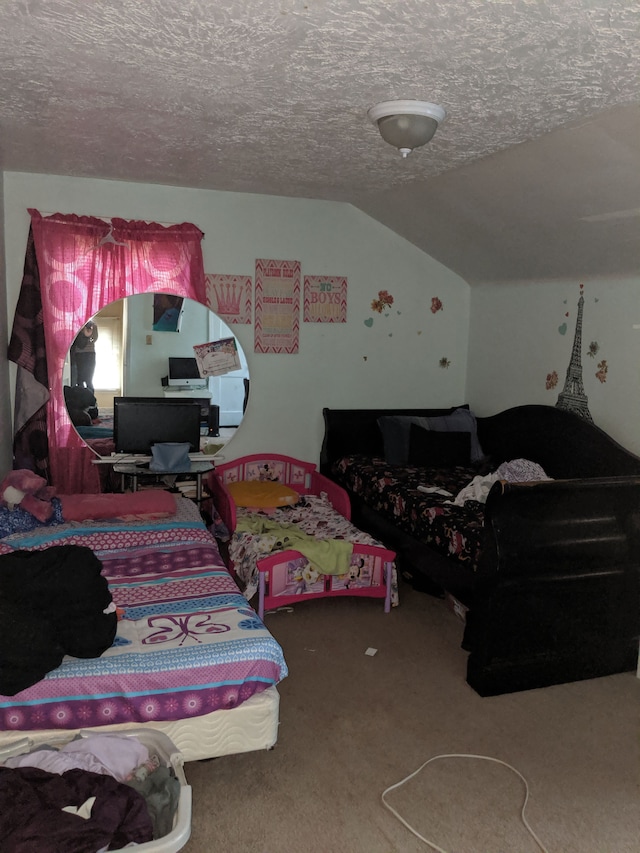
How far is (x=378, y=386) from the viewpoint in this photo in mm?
5000

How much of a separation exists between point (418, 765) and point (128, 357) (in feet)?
9.70

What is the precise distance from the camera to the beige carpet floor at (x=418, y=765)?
207cm

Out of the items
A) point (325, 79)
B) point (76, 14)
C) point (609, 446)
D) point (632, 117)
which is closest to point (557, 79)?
point (632, 117)

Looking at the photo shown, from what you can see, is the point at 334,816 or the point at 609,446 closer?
the point at 334,816

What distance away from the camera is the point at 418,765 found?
2.40 m

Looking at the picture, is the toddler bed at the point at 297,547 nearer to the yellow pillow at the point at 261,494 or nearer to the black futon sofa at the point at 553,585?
the yellow pillow at the point at 261,494

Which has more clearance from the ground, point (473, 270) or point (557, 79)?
→ point (557, 79)

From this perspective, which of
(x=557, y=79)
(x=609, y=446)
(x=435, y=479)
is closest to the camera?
(x=557, y=79)

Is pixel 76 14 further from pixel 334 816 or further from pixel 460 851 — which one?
pixel 460 851

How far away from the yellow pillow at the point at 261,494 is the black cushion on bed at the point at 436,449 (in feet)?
2.78

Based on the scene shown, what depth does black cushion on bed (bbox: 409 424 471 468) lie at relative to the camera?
455cm

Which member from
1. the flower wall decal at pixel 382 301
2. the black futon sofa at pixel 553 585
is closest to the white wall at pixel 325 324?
the flower wall decal at pixel 382 301

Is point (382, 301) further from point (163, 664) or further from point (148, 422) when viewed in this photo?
point (163, 664)

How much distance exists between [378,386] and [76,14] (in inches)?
133
